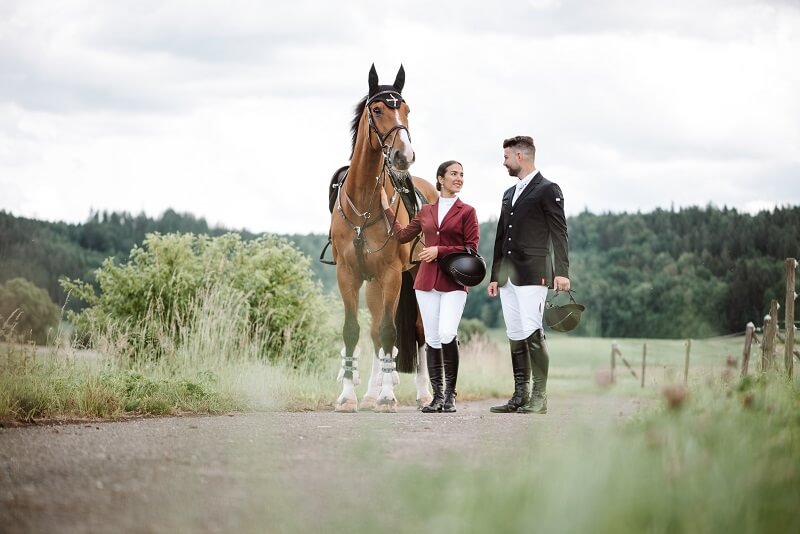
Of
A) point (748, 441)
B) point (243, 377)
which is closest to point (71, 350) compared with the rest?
point (243, 377)

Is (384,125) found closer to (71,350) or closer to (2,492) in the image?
(71,350)

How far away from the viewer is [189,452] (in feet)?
16.5

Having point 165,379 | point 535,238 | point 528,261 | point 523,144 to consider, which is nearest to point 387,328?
point 528,261

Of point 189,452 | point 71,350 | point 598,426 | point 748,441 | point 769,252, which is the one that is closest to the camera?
point 598,426

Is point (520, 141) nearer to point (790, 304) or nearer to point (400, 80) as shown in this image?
point (400, 80)

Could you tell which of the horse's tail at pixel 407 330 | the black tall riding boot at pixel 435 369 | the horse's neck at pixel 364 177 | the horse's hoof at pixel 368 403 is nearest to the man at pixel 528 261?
the black tall riding boot at pixel 435 369

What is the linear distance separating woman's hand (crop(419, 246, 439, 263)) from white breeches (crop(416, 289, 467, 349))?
353 mm

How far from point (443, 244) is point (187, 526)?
16.7ft

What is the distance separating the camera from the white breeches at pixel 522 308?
7.92 m

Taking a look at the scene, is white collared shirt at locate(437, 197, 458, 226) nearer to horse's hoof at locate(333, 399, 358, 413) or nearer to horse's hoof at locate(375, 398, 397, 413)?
horse's hoof at locate(375, 398, 397, 413)

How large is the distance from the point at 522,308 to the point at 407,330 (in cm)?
261

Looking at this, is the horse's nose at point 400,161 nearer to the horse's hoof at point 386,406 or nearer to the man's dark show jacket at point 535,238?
the man's dark show jacket at point 535,238

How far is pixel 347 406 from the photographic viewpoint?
8.98 metres

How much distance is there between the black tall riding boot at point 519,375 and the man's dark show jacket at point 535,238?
2.05 ft
